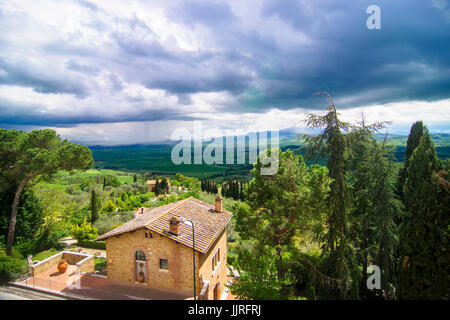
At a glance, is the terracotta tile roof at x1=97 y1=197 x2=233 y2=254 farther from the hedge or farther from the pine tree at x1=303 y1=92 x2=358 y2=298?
the hedge

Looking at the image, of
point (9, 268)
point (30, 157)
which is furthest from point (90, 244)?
point (30, 157)

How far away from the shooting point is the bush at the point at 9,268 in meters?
18.4

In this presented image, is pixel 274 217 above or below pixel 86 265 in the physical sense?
above

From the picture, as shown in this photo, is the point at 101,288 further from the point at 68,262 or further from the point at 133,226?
the point at 68,262

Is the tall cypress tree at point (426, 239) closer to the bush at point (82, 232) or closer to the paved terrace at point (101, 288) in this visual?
the paved terrace at point (101, 288)

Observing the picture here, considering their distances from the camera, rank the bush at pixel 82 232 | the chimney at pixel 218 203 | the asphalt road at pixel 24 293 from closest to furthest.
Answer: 1. the asphalt road at pixel 24 293
2. the chimney at pixel 218 203
3. the bush at pixel 82 232

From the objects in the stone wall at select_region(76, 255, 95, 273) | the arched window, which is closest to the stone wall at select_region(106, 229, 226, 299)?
the arched window

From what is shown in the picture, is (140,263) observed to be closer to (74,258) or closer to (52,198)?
(74,258)

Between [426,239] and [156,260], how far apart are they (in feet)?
56.0

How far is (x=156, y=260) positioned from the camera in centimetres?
1581

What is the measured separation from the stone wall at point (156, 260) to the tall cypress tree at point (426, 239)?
12857 mm

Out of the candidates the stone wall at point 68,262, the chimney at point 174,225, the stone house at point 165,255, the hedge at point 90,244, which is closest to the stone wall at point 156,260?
the stone house at point 165,255

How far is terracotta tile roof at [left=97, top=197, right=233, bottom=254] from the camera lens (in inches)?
609

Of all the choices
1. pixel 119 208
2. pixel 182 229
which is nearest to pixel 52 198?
pixel 119 208
